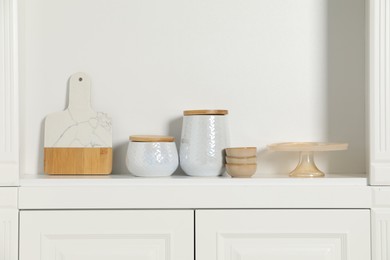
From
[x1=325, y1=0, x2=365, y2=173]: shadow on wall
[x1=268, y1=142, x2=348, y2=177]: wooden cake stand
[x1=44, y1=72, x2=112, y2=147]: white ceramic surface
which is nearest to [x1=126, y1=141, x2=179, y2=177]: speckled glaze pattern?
[x1=44, y1=72, x2=112, y2=147]: white ceramic surface

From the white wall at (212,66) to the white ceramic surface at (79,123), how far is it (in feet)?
0.11

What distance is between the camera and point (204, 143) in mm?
1526

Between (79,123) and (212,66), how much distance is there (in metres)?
0.36

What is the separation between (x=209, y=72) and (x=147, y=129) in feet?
0.69

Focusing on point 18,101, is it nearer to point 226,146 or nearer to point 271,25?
point 226,146

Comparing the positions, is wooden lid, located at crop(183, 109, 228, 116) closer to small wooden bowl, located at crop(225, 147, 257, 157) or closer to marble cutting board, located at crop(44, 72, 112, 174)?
small wooden bowl, located at crop(225, 147, 257, 157)

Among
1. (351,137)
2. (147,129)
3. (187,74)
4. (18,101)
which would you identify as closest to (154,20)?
(187,74)

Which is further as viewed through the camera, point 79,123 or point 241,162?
point 79,123

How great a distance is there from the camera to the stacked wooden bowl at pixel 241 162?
58.4 inches
